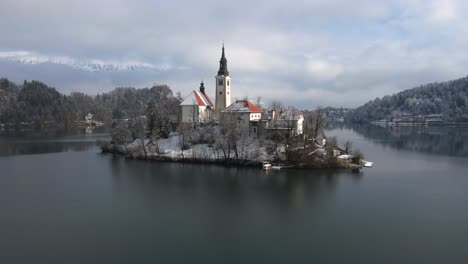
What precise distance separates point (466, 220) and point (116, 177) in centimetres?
2434

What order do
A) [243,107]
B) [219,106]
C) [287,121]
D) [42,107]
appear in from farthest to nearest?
[42,107] → [219,106] → [243,107] → [287,121]

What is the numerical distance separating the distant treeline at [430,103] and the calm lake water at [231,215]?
97.3 meters

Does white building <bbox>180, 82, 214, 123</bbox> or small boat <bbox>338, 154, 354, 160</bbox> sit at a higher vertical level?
white building <bbox>180, 82, 214, 123</bbox>

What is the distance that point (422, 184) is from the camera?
27156 mm

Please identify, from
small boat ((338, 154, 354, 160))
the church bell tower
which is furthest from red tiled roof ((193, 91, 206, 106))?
small boat ((338, 154, 354, 160))

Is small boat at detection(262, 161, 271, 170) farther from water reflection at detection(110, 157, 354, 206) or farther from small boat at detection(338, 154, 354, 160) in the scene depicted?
small boat at detection(338, 154, 354, 160)

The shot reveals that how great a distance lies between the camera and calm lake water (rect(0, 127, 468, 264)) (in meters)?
14.9

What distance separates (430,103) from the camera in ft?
417

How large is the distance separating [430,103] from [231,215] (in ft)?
420

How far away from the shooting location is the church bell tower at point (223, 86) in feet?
147

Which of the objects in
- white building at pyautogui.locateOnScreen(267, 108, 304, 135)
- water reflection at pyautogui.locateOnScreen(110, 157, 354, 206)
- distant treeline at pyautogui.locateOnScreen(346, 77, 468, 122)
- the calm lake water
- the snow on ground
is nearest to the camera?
the calm lake water

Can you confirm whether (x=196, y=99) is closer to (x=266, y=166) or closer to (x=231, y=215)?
(x=266, y=166)

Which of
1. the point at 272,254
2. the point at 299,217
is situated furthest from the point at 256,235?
the point at 299,217

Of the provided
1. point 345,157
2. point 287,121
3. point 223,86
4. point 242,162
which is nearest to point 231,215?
point 242,162
